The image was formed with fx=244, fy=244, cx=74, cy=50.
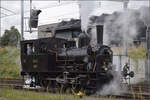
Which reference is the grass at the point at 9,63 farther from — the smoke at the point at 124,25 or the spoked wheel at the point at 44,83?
the smoke at the point at 124,25

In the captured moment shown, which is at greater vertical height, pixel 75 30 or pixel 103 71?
pixel 75 30

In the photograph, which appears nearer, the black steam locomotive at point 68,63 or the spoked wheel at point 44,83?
the black steam locomotive at point 68,63

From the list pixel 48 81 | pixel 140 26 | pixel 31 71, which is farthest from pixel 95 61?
pixel 140 26

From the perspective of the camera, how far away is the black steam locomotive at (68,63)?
1180 cm

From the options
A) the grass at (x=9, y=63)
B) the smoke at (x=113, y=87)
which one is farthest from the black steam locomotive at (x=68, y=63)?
the grass at (x=9, y=63)

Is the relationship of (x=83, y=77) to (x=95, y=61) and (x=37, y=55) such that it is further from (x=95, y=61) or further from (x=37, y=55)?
(x=37, y=55)

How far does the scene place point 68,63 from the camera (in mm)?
12781

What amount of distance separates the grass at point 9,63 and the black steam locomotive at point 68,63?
8.04 m

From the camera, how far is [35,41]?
13789 millimetres

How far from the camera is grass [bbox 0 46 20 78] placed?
74.1 ft

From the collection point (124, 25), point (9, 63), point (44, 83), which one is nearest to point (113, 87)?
point (44, 83)

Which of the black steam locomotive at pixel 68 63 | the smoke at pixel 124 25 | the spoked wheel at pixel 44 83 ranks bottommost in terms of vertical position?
the spoked wheel at pixel 44 83

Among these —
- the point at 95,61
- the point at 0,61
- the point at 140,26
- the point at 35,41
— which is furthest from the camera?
the point at 0,61

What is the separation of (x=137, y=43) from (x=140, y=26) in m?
3.03
